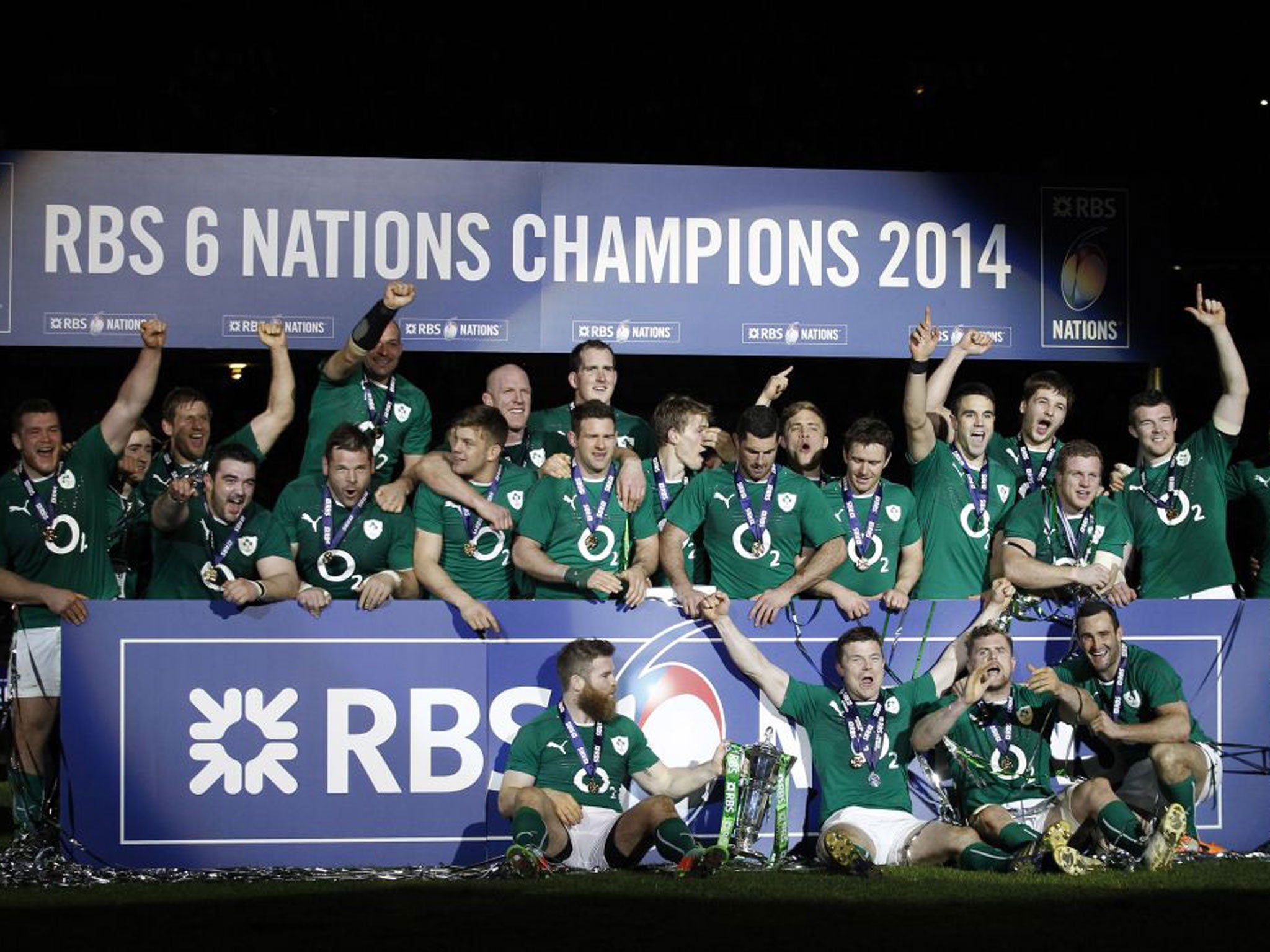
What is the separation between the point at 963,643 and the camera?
8656 millimetres

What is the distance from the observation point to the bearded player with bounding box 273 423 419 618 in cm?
883

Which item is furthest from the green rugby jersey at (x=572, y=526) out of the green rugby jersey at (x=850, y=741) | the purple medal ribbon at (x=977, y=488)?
the purple medal ribbon at (x=977, y=488)

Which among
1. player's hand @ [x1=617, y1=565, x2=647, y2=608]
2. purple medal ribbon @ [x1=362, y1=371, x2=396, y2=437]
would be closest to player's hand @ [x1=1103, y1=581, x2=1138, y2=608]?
player's hand @ [x1=617, y1=565, x2=647, y2=608]

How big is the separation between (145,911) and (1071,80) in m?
11.5

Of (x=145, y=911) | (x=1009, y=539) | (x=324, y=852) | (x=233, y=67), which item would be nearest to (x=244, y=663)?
(x=324, y=852)

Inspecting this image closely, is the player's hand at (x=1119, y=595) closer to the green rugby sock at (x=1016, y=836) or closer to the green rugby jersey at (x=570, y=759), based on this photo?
the green rugby sock at (x=1016, y=836)

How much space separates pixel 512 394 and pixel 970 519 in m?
2.54

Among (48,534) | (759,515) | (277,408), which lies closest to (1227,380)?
(759,515)

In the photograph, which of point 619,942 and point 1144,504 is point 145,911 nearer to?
point 619,942

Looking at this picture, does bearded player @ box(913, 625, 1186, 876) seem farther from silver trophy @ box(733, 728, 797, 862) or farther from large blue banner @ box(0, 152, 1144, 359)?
large blue banner @ box(0, 152, 1144, 359)

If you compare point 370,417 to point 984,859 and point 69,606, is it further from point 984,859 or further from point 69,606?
point 984,859

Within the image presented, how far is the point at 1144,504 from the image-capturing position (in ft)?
31.8

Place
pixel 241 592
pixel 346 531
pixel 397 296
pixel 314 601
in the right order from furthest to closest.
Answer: pixel 397 296 → pixel 346 531 → pixel 314 601 → pixel 241 592

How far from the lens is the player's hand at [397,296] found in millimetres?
9680
